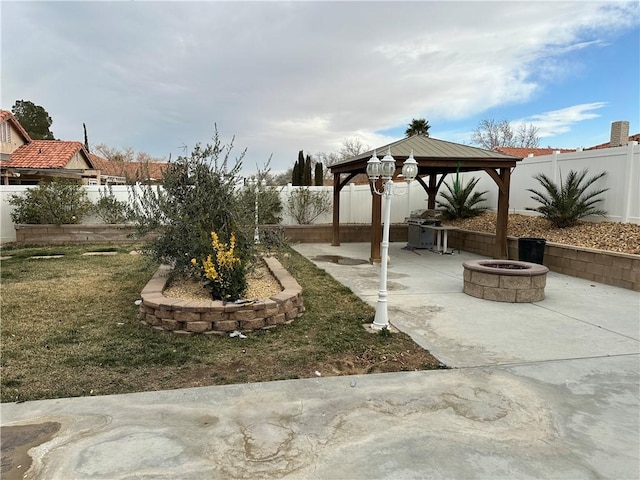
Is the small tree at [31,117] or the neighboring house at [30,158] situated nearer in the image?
the neighboring house at [30,158]

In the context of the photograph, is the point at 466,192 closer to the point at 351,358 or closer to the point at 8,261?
the point at 351,358

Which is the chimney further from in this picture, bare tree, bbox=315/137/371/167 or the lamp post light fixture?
bare tree, bbox=315/137/371/167

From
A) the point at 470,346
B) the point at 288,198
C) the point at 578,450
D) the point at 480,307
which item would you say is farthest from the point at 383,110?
the point at 578,450

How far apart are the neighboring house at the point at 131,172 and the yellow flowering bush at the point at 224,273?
1884mm

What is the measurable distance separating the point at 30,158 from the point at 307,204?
16056 mm

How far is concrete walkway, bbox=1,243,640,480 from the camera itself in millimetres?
2389

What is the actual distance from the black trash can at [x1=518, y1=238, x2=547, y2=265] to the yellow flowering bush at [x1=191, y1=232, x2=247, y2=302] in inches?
266

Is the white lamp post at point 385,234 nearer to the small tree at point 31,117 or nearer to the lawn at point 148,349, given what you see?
the lawn at point 148,349

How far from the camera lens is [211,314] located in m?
4.71

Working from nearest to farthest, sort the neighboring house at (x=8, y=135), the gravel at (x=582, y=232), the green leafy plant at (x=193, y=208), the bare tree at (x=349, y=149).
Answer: the green leafy plant at (x=193, y=208) < the gravel at (x=582, y=232) < the neighboring house at (x=8, y=135) < the bare tree at (x=349, y=149)

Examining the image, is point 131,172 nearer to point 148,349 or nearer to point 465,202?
point 465,202

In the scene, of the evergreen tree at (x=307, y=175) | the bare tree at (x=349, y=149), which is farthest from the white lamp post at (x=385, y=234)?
the bare tree at (x=349, y=149)

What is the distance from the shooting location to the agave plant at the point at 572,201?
31.2ft

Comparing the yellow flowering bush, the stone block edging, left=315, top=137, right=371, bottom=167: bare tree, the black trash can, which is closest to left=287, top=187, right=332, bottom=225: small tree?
the black trash can
